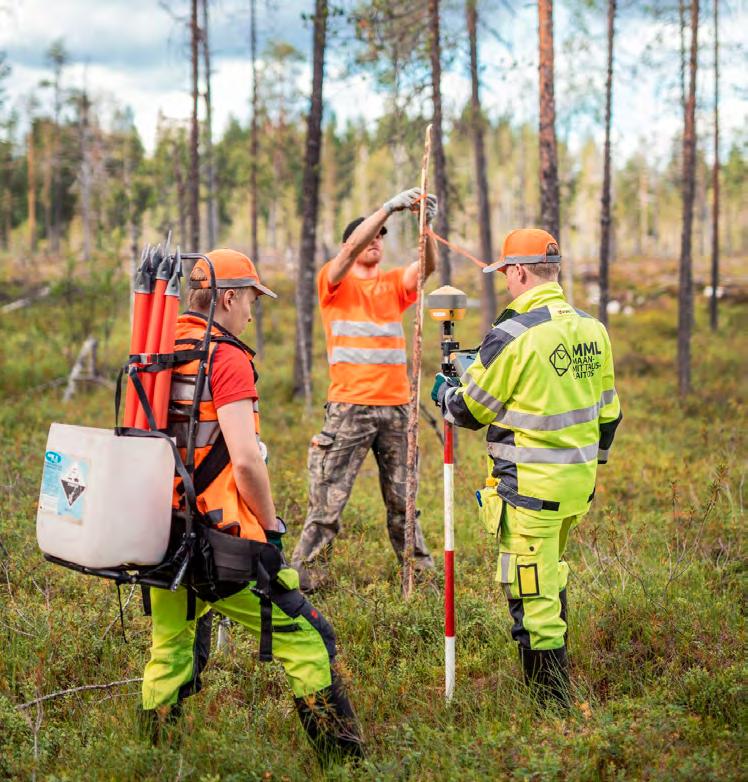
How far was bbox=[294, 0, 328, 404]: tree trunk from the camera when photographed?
44.2ft

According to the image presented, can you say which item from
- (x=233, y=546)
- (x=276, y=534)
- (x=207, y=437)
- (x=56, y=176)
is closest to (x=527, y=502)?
(x=276, y=534)

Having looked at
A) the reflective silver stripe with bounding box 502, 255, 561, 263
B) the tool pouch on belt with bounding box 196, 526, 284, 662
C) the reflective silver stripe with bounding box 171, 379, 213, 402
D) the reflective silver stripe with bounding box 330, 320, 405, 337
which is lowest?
the tool pouch on belt with bounding box 196, 526, 284, 662

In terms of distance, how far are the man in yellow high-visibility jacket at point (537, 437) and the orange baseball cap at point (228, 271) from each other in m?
1.16

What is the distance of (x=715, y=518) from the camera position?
22.8ft

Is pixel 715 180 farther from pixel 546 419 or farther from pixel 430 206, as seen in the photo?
pixel 546 419

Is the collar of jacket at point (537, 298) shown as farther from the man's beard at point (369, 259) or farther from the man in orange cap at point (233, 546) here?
the man's beard at point (369, 259)

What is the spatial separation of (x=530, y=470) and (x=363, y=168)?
59.1 meters

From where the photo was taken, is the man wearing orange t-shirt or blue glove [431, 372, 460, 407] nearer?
blue glove [431, 372, 460, 407]

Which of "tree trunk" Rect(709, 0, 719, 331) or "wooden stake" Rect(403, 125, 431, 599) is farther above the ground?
"tree trunk" Rect(709, 0, 719, 331)

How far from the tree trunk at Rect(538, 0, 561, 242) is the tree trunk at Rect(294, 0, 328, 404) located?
4.39 meters

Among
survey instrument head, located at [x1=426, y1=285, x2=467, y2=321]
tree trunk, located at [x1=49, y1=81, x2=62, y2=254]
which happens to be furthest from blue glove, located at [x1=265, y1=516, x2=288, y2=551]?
tree trunk, located at [x1=49, y1=81, x2=62, y2=254]

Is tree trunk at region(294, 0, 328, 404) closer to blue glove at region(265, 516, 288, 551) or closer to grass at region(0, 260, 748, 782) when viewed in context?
grass at region(0, 260, 748, 782)

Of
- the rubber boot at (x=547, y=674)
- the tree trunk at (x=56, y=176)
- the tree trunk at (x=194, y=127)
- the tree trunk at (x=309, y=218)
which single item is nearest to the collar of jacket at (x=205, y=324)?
the rubber boot at (x=547, y=674)

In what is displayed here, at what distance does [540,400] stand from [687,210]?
16259 millimetres
